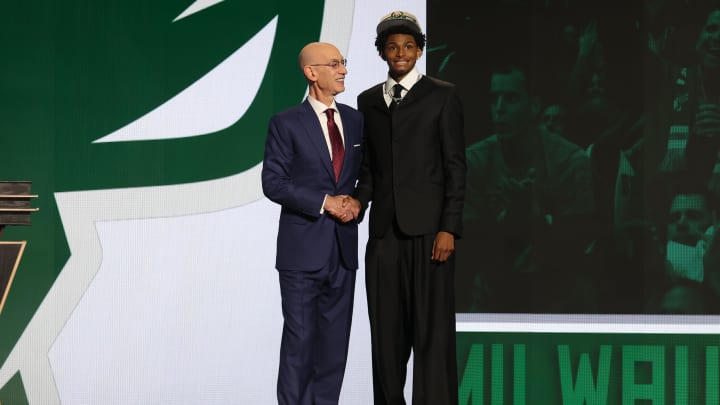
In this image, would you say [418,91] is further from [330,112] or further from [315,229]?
[315,229]

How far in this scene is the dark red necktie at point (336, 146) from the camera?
3.57 m

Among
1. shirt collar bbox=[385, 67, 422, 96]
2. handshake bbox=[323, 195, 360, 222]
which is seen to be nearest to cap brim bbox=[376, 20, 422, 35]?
shirt collar bbox=[385, 67, 422, 96]

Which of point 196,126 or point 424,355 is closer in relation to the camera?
point 424,355

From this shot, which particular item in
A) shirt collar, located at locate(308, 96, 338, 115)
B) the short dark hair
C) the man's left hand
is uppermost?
the short dark hair

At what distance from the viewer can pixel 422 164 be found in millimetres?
3525

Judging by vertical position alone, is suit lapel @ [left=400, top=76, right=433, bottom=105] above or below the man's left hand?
above

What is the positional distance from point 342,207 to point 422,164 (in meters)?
0.32

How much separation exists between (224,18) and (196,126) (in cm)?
56

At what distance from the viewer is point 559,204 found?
15.4 feet

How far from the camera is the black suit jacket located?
3.50 meters

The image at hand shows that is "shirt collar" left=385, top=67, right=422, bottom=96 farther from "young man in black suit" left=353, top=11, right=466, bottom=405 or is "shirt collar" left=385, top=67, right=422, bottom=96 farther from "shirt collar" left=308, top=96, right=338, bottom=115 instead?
"shirt collar" left=308, top=96, right=338, bottom=115

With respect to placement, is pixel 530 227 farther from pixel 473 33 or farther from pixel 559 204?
pixel 473 33

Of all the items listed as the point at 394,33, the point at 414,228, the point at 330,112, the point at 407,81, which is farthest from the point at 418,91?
the point at 414,228

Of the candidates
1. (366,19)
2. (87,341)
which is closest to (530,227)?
(366,19)
